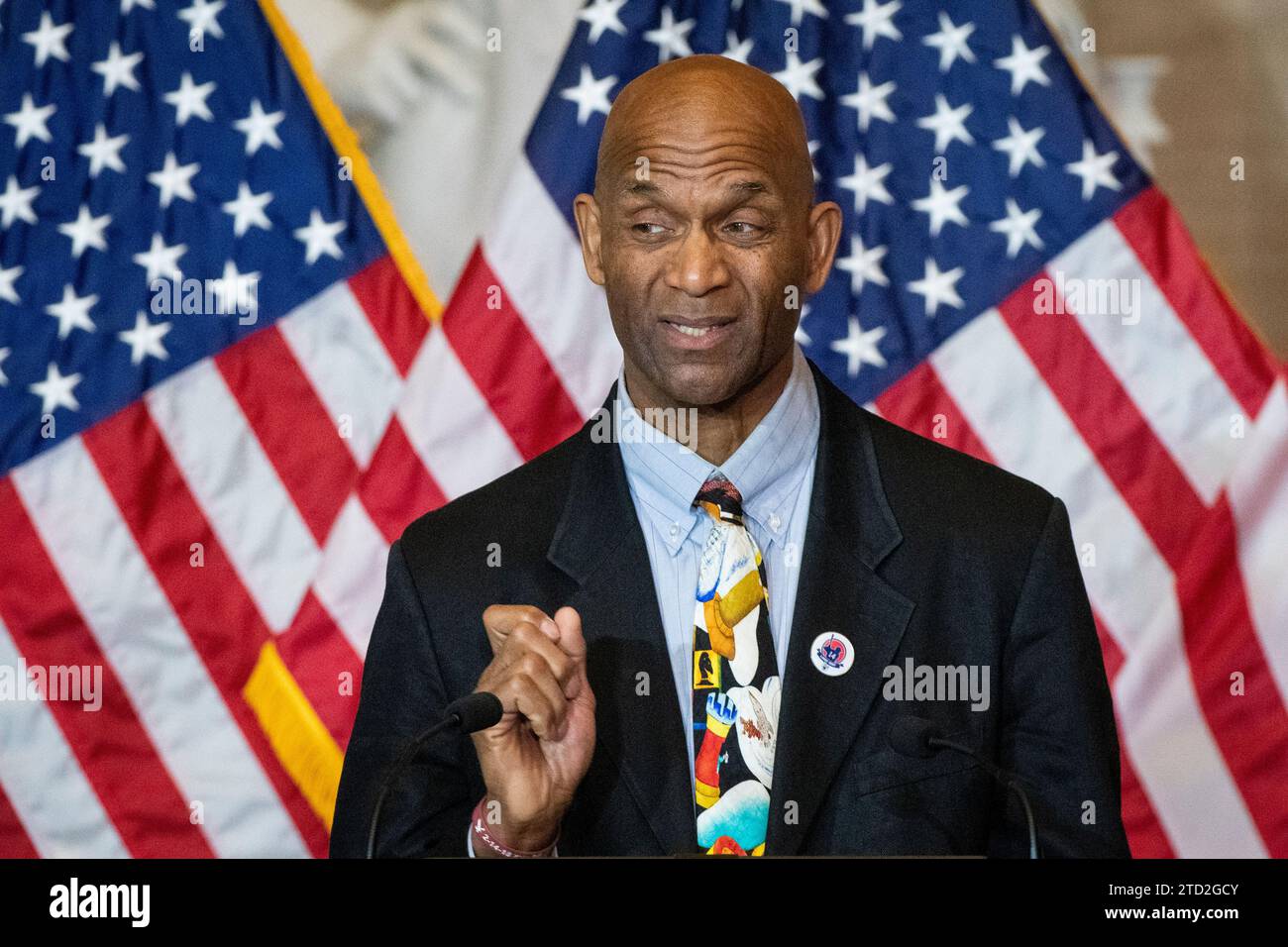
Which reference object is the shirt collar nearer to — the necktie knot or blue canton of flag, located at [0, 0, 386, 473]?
the necktie knot

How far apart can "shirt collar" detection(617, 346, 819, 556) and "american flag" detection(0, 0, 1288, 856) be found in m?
1.12

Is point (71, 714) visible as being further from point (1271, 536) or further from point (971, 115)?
point (1271, 536)

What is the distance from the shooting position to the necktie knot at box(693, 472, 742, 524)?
78.9 inches

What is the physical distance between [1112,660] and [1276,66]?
121cm

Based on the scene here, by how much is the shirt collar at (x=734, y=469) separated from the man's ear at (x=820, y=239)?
178 millimetres

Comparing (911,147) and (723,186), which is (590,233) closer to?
(723,186)

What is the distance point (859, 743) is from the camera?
6.27 ft

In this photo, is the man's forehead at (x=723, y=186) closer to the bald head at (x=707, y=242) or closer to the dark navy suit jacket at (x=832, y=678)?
the bald head at (x=707, y=242)

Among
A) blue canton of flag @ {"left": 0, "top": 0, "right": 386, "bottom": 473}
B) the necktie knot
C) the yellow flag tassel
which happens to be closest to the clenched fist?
the necktie knot

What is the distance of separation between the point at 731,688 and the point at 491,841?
1.14 feet

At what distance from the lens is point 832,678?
1.91m

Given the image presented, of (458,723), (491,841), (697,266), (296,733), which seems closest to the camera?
(458,723)

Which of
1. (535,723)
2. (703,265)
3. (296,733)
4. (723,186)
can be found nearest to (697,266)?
(703,265)

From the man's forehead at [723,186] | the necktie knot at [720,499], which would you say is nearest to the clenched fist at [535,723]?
the necktie knot at [720,499]
